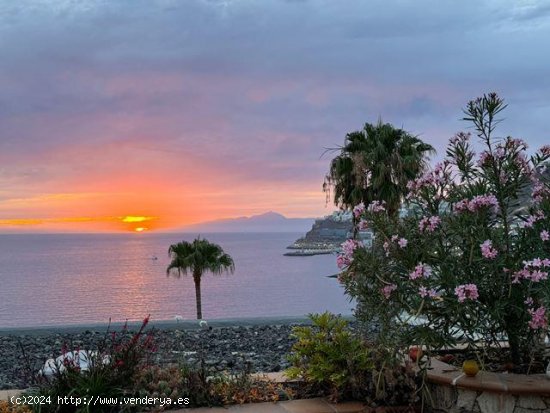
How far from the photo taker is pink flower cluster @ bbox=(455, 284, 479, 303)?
4215 mm

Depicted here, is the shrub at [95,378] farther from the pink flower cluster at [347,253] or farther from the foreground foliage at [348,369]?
the pink flower cluster at [347,253]

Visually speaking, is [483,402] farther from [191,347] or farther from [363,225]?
[191,347]

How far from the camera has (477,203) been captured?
174 inches

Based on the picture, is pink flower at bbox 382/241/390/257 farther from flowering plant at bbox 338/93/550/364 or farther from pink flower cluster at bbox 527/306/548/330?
pink flower cluster at bbox 527/306/548/330

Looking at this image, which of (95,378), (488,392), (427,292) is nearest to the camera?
(488,392)

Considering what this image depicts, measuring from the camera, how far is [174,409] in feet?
15.3

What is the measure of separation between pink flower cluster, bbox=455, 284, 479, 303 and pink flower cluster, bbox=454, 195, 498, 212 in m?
0.59

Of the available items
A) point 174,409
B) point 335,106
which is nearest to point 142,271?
point 335,106

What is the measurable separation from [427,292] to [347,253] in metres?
0.72

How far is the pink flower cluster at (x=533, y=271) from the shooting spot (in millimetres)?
4164

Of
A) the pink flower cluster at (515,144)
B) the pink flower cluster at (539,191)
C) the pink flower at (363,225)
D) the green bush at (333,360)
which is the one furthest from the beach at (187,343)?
the pink flower cluster at (515,144)

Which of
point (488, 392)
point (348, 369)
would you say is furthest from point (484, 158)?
point (348, 369)

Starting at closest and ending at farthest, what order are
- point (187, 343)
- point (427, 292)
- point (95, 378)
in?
point (427, 292) → point (95, 378) → point (187, 343)

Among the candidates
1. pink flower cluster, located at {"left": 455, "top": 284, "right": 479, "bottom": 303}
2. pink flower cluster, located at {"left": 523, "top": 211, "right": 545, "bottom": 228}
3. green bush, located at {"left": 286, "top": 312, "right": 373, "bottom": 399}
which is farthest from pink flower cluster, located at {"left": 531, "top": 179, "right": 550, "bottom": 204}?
green bush, located at {"left": 286, "top": 312, "right": 373, "bottom": 399}
